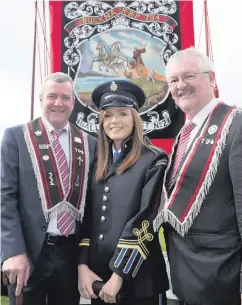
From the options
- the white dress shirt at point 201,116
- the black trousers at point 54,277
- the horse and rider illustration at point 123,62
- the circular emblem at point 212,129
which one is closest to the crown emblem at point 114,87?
the white dress shirt at point 201,116

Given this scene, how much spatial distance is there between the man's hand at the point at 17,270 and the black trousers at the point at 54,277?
65 mm

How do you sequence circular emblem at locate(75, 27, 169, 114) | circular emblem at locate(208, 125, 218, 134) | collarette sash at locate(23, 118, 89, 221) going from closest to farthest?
circular emblem at locate(208, 125, 218, 134) → collarette sash at locate(23, 118, 89, 221) → circular emblem at locate(75, 27, 169, 114)

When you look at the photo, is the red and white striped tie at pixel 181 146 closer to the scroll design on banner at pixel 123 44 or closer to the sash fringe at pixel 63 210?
the sash fringe at pixel 63 210

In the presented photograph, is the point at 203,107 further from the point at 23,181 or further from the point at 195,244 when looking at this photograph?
the point at 23,181

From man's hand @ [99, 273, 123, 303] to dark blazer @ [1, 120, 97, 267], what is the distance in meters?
0.37

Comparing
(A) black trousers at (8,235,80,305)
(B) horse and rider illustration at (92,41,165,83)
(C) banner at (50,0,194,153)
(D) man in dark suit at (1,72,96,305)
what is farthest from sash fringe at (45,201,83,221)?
(B) horse and rider illustration at (92,41,165,83)

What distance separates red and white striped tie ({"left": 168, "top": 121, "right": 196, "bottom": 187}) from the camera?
1.65 m

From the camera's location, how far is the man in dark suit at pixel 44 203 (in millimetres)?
1778

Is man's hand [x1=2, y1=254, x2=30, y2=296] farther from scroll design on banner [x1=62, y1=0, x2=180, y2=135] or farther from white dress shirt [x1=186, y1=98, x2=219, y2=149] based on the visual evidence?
scroll design on banner [x1=62, y1=0, x2=180, y2=135]

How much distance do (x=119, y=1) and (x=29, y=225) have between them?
360cm

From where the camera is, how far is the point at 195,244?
1506 mm

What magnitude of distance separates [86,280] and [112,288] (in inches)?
6.9

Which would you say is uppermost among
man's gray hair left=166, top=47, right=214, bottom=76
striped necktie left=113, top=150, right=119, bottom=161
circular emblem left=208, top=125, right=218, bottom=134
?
man's gray hair left=166, top=47, right=214, bottom=76

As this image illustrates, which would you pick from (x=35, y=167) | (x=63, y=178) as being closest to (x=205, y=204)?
(x=63, y=178)
